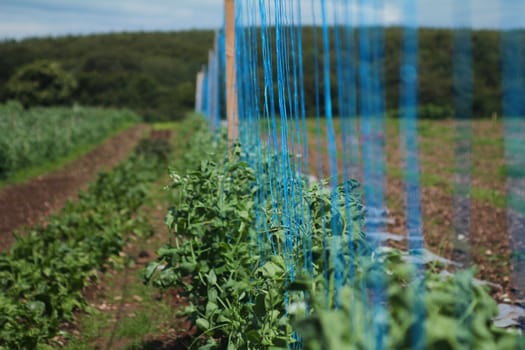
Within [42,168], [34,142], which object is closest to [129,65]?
[34,142]

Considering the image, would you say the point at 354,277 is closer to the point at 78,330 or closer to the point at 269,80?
the point at 269,80

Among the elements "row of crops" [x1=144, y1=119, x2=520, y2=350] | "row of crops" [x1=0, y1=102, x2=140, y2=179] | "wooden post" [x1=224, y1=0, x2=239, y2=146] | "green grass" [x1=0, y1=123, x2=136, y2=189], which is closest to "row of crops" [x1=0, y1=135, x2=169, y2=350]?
"row of crops" [x1=144, y1=119, x2=520, y2=350]

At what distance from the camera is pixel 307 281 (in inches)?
60.9

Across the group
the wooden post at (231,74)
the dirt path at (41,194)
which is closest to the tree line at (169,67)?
the dirt path at (41,194)

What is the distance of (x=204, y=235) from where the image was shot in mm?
3381

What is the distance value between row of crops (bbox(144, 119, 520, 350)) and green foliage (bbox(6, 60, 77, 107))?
4850 cm

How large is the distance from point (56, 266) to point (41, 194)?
220 inches

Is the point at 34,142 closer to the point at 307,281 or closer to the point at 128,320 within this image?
the point at 128,320

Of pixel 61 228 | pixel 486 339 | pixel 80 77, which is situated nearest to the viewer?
pixel 486 339

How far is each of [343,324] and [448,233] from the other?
5.18 meters

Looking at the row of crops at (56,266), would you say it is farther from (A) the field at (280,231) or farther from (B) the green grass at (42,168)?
(B) the green grass at (42,168)

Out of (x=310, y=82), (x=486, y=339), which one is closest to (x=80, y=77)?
(x=310, y=82)

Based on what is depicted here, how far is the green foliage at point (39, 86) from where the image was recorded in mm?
49594

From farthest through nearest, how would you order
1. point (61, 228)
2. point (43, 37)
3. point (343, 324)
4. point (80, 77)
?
point (43, 37) < point (80, 77) < point (61, 228) < point (343, 324)
